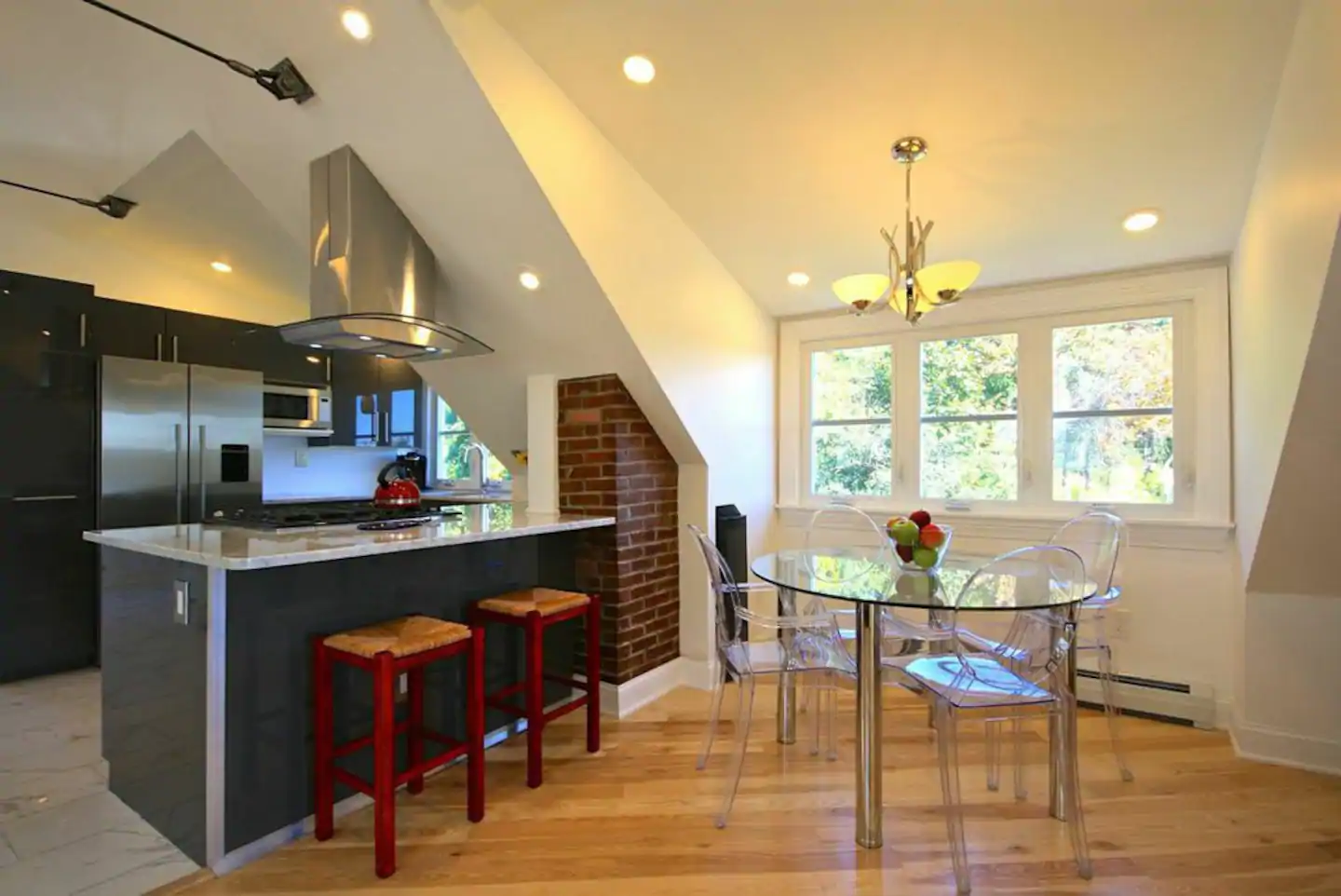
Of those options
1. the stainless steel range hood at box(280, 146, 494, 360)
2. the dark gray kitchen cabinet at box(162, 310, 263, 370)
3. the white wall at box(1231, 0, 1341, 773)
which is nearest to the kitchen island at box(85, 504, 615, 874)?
the stainless steel range hood at box(280, 146, 494, 360)

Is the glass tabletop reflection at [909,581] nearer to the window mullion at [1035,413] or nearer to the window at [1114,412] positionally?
the window mullion at [1035,413]

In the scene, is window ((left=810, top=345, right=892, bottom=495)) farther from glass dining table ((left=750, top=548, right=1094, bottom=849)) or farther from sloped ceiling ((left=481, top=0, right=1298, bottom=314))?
glass dining table ((left=750, top=548, right=1094, bottom=849))

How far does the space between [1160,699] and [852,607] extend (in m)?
1.46

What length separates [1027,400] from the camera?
11.1 ft

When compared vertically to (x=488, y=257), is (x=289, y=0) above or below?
above

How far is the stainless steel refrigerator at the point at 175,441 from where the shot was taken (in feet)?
11.5

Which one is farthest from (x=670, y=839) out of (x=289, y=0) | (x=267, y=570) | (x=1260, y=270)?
(x=289, y=0)

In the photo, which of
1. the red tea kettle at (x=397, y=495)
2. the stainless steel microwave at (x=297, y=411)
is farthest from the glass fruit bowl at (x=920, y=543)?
the stainless steel microwave at (x=297, y=411)

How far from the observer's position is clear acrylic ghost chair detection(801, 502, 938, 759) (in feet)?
8.01

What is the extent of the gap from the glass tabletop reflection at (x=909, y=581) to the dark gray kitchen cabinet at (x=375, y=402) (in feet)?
11.5

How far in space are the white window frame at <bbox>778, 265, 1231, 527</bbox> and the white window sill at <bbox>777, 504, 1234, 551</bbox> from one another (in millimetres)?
18

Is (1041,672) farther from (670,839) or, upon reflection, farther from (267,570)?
(267,570)

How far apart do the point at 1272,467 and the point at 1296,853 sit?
47.2 inches

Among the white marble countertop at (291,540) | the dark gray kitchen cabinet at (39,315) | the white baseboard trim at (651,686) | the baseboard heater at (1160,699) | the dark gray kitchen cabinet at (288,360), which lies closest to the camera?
the white marble countertop at (291,540)
